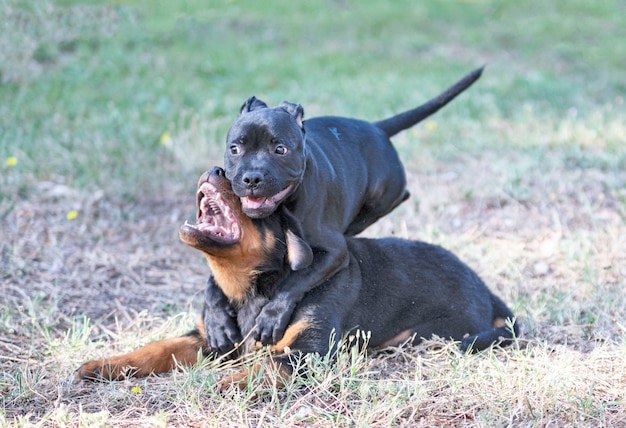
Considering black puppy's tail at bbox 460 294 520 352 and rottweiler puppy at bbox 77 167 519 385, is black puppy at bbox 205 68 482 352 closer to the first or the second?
rottweiler puppy at bbox 77 167 519 385

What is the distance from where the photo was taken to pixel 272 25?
53.4 ft

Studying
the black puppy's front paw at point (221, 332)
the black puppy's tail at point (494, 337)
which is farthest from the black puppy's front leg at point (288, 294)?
the black puppy's tail at point (494, 337)

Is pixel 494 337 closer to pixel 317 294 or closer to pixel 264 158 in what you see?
pixel 317 294

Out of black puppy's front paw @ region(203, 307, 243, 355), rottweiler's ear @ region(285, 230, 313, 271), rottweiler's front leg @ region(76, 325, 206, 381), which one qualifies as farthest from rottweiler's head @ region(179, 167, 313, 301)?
rottweiler's front leg @ region(76, 325, 206, 381)

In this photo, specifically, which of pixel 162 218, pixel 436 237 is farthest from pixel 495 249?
pixel 162 218

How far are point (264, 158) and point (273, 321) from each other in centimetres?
77

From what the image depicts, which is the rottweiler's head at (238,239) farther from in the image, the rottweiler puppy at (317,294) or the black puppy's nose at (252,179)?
the black puppy's nose at (252,179)

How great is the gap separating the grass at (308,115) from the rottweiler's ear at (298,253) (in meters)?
0.44

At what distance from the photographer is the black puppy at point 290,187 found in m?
4.26

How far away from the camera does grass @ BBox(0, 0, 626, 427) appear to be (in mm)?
4020

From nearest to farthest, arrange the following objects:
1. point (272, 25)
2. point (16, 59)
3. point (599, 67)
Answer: point (16, 59)
point (599, 67)
point (272, 25)

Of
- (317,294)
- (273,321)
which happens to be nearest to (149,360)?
(273,321)

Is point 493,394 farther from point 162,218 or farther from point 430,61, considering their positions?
point 430,61

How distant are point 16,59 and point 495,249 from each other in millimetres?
7105
